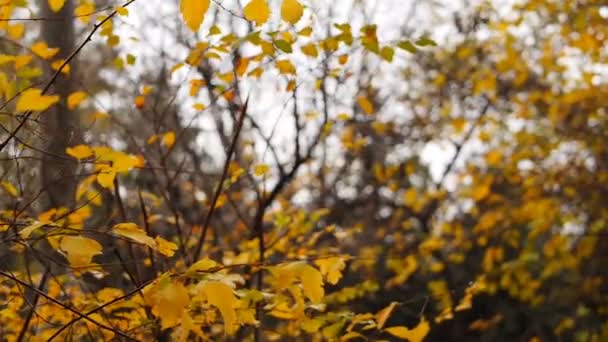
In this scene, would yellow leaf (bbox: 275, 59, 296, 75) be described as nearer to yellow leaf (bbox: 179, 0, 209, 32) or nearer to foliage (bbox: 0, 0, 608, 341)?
foliage (bbox: 0, 0, 608, 341)

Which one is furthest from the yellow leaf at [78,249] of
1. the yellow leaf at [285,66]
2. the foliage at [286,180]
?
the yellow leaf at [285,66]

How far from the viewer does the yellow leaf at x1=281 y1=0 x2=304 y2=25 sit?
116 cm

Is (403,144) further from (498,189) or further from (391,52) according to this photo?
(391,52)

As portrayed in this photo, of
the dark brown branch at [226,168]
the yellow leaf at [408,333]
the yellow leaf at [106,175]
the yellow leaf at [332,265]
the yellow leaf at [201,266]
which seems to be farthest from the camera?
the dark brown branch at [226,168]

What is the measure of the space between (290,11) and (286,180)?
6.43 ft

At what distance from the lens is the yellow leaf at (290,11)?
1163 millimetres

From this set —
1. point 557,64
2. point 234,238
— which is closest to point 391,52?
point 234,238

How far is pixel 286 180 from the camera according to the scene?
3094mm

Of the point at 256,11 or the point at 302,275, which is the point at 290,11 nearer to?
the point at 256,11

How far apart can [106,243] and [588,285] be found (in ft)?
15.8

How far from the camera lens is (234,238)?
476 cm

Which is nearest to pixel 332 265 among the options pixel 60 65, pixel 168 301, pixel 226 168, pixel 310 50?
pixel 168 301

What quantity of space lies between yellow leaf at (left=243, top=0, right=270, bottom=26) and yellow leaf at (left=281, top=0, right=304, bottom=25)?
1.7 inches

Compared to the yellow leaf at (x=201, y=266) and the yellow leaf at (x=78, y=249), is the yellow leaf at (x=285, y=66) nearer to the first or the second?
the yellow leaf at (x=201, y=266)
